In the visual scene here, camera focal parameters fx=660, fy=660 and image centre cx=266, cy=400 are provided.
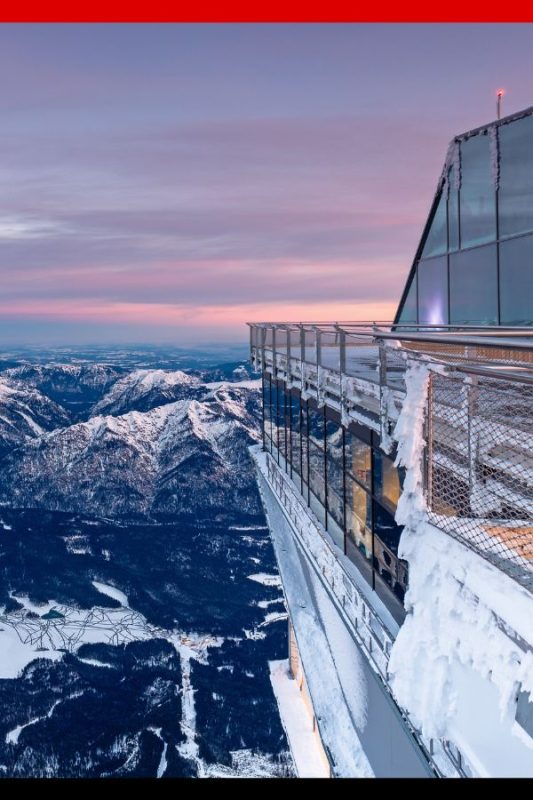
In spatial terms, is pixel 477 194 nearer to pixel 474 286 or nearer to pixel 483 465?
pixel 474 286

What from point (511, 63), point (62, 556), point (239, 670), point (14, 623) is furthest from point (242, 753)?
point (511, 63)

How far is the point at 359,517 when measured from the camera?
1123cm

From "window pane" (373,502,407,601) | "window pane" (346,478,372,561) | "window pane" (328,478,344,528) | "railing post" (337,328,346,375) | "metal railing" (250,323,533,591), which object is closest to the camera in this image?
"metal railing" (250,323,533,591)

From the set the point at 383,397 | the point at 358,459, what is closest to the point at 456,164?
the point at 358,459

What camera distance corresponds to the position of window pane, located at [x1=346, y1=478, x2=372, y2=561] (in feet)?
35.1

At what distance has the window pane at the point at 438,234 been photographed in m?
21.5

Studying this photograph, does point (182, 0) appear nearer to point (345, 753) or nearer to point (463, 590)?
point (463, 590)

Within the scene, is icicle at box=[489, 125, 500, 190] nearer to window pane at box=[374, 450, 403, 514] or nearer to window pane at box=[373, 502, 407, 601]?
window pane at box=[374, 450, 403, 514]

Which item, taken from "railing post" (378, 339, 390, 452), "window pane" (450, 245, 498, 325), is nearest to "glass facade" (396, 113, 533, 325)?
"window pane" (450, 245, 498, 325)

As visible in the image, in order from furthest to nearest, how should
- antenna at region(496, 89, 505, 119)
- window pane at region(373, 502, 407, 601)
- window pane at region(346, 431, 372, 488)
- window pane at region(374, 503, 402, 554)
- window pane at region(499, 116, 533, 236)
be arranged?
antenna at region(496, 89, 505, 119)
window pane at region(499, 116, 533, 236)
window pane at region(346, 431, 372, 488)
window pane at region(374, 503, 402, 554)
window pane at region(373, 502, 407, 601)

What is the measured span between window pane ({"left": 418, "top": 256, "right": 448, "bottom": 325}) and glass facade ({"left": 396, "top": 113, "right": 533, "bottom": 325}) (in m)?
0.03

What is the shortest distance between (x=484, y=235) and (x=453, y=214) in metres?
1.97

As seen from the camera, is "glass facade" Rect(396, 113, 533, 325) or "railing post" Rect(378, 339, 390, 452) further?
"glass facade" Rect(396, 113, 533, 325)

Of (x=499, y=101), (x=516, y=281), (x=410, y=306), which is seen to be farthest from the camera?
(x=410, y=306)
